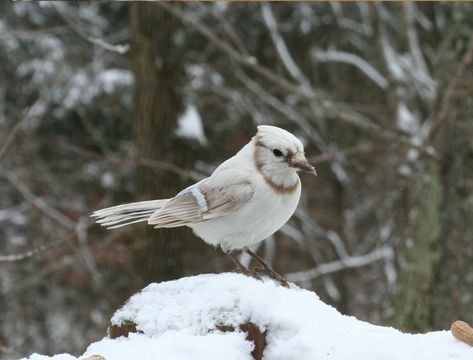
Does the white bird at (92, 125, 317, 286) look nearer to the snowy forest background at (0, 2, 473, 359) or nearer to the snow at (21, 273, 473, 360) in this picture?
the snow at (21, 273, 473, 360)

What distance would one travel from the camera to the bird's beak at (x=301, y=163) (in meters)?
3.03

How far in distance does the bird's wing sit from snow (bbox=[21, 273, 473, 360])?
0.55 metres

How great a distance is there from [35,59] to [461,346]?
9.32 m

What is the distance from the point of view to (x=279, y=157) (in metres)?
3.12

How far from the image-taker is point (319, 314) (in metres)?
2.40

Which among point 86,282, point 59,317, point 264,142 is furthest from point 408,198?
point 59,317

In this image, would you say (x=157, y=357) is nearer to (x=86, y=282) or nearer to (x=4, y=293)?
(x=4, y=293)

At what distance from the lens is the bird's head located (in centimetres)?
308

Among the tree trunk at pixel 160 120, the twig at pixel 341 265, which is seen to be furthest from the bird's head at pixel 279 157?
the twig at pixel 341 265

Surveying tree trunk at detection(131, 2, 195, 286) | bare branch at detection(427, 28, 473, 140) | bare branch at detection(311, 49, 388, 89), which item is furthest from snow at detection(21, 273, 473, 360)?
bare branch at detection(311, 49, 388, 89)

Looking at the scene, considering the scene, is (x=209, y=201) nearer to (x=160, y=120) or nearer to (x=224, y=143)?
(x=160, y=120)

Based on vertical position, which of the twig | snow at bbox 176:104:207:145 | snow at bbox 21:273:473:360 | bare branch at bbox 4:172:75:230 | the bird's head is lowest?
the twig

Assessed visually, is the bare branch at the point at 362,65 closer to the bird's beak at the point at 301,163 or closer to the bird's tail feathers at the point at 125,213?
the bird's tail feathers at the point at 125,213

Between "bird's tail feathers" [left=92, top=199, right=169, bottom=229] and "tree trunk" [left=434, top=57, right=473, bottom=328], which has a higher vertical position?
"bird's tail feathers" [left=92, top=199, right=169, bottom=229]
